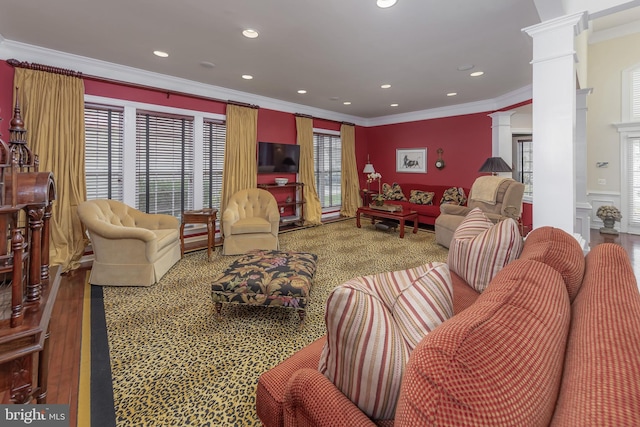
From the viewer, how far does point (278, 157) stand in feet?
19.8

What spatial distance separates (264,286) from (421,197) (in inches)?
206

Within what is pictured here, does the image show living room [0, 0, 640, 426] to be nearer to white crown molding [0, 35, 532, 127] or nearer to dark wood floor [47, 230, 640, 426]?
white crown molding [0, 35, 532, 127]

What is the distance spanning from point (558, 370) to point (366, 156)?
25.9 feet

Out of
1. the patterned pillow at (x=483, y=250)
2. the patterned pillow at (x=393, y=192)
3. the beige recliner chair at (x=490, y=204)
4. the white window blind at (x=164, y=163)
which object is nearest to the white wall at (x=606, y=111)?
the beige recliner chair at (x=490, y=204)

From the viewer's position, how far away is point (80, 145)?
3742mm

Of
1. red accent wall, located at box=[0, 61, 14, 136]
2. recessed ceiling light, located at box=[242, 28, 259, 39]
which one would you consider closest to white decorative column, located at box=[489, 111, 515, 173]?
→ recessed ceiling light, located at box=[242, 28, 259, 39]

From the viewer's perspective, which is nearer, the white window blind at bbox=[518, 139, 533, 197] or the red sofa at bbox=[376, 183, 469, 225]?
the red sofa at bbox=[376, 183, 469, 225]

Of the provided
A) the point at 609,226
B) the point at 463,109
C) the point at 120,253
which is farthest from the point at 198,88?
the point at 609,226

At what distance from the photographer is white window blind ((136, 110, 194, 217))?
4445 millimetres

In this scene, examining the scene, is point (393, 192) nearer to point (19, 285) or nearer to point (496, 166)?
point (496, 166)

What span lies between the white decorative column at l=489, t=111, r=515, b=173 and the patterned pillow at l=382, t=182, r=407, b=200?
209cm

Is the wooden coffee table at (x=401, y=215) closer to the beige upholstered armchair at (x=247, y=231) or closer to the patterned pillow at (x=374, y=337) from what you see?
the beige upholstered armchair at (x=247, y=231)

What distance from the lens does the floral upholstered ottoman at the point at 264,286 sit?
2264 millimetres

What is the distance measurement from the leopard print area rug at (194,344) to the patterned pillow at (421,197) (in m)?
3.04
